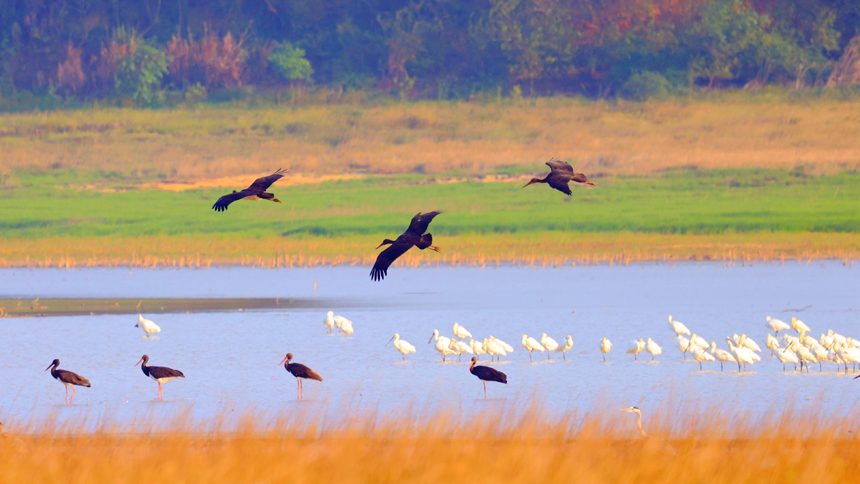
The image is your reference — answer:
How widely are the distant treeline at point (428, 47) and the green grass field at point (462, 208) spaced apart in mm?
7427

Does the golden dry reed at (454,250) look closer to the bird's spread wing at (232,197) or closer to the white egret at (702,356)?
the white egret at (702,356)

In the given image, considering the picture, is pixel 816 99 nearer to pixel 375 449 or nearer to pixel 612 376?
pixel 612 376

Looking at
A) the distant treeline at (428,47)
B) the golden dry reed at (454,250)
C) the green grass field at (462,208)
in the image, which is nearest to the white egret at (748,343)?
the golden dry reed at (454,250)

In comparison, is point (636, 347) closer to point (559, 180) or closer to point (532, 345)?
point (532, 345)

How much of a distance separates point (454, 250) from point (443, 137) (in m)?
13.6

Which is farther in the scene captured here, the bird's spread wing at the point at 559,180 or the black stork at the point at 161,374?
the black stork at the point at 161,374

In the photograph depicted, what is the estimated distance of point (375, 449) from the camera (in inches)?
466

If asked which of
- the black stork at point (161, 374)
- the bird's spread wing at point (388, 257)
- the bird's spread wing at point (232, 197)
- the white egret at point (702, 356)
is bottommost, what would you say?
the black stork at point (161, 374)

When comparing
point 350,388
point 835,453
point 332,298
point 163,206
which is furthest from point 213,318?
point 163,206

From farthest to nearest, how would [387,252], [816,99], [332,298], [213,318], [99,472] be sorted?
[816,99]
[332,298]
[213,318]
[99,472]
[387,252]

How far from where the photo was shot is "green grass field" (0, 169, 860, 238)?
37.8m

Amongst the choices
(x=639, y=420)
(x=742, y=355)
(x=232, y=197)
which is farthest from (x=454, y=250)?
(x=232, y=197)

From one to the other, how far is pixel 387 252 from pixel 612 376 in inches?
295

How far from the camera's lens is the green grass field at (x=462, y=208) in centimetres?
3781
